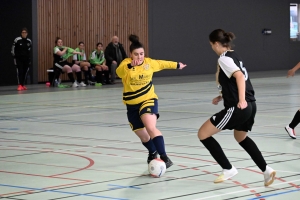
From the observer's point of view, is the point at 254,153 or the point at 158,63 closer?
the point at 254,153

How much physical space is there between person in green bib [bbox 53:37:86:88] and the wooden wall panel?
200 cm

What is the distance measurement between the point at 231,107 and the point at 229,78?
29 centimetres

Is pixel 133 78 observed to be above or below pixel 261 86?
above

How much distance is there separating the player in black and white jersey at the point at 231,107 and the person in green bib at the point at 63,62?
54.2 feet

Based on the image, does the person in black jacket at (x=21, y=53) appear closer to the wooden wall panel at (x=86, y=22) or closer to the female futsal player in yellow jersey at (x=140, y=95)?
the wooden wall panel at (x=86, y=22)

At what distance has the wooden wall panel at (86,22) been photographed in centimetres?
2527

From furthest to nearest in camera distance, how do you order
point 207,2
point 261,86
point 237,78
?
point 207,2, point 261,86, point 237,78

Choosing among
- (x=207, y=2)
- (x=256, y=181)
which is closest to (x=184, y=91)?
(x=207, y=2)

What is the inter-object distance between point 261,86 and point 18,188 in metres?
17.0

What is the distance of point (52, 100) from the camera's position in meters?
18.1

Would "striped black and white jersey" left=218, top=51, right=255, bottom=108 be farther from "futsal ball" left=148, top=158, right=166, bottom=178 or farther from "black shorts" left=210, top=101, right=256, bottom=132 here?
"futsal ball" left=148, top=158, right=166, bottom=178

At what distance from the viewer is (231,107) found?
6.80 meters

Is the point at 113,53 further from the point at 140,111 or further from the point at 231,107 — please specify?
the point at 231,107

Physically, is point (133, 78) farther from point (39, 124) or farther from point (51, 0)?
point (51, 0)
